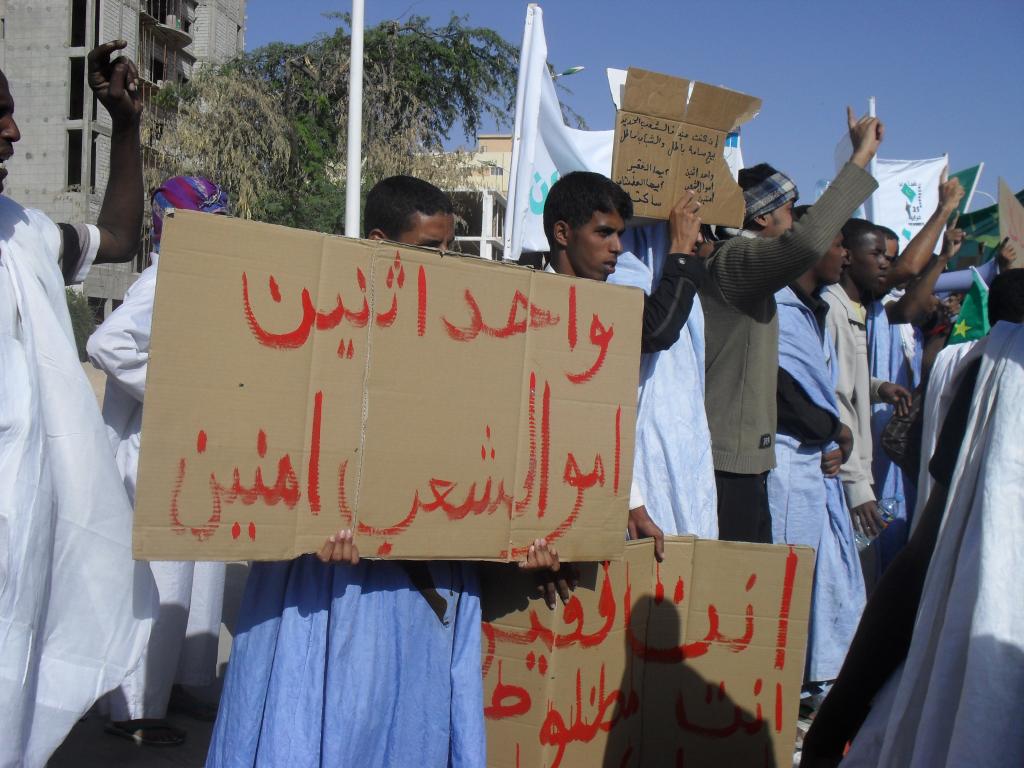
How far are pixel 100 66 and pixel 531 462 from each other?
4.68ft

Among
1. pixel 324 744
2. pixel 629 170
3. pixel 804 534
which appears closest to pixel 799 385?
pixel 804 534

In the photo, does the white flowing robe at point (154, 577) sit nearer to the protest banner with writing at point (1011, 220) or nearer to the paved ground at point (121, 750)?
the paved ground at point (121, 750)

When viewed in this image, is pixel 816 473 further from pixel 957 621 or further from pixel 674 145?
pixel 957 621

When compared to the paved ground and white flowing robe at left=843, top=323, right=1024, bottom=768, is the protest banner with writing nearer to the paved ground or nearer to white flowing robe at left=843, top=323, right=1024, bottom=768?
white flowing robe at left=843, top=323, right=1024, bottom=768

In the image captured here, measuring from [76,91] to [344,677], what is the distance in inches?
1416

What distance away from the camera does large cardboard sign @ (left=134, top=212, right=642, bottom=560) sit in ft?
6.47

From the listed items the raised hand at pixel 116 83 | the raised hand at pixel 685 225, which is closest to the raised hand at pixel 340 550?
the raised hand at pixel 116 83

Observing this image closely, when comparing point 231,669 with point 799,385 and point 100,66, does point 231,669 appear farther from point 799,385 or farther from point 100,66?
point 799,385

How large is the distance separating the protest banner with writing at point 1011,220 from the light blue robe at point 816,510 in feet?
6.32

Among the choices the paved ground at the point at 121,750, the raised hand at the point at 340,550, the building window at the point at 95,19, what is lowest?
the paved ground at the point at 121,750

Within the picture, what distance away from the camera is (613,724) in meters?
2.80

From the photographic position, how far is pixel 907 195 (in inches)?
291

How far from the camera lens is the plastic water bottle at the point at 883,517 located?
4.66 m

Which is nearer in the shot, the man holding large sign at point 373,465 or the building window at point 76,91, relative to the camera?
the man holding large sign at point 373,465
